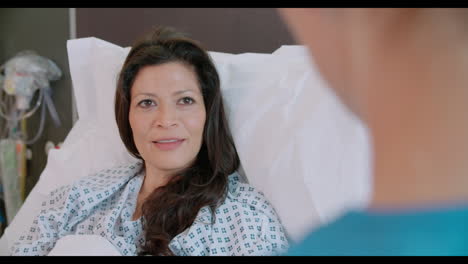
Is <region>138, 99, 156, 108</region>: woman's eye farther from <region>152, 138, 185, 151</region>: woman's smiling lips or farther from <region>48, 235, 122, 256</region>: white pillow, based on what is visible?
<region>48, 235, 122, 256</region>: white pillow

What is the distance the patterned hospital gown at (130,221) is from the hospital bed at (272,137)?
59 millimetres

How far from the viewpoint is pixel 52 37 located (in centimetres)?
182

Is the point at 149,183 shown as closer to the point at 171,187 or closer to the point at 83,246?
the point at 171,187

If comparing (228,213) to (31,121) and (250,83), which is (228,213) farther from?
(31,121)

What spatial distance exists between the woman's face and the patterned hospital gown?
12 cm

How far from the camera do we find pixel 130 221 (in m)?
1.06

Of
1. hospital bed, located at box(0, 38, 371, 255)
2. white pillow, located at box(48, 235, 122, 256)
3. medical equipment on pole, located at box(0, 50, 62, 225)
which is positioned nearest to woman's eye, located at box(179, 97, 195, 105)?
hospital bed, located at box(0, 38, 371, 255)

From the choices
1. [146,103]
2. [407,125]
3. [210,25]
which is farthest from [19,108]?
[407,125]

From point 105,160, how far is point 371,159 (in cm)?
115

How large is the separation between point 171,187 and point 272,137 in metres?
0.23

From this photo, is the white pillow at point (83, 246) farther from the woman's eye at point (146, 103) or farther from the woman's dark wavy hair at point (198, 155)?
the woman's eye at point (146, 103)

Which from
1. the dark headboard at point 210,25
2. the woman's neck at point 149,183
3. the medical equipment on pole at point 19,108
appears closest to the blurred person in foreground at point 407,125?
the woman's neck at point 149,183

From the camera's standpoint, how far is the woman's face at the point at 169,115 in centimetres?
105
